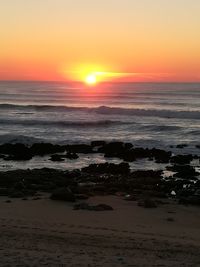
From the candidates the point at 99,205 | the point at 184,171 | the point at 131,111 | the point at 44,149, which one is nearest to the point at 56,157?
the point at 44,149

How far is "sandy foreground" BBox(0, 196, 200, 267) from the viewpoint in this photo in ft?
24.9

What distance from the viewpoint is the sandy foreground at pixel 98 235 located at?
759 cm

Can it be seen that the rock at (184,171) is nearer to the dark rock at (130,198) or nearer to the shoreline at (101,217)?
the shoreline at (101,217)

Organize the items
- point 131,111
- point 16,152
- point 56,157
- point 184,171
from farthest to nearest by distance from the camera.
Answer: point 131,111 → point 16,152 → point 56,157 → point 184,171

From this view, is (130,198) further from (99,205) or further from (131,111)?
(131,111)

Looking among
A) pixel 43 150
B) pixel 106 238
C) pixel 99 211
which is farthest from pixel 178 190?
pixel 43 150

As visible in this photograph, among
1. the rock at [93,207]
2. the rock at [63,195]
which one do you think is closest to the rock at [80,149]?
the rock at [63,195]

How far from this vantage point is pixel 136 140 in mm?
29516

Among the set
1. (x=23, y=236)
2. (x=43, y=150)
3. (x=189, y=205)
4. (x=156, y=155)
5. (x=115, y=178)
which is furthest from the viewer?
(x=43, y=150)

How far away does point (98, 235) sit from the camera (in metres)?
9.23

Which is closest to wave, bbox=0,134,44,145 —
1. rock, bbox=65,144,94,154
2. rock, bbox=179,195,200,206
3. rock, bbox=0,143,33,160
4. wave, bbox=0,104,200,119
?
rock, bbox=65,144,94,154

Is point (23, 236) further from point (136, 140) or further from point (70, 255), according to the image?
point (136, 140)

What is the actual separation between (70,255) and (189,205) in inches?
225

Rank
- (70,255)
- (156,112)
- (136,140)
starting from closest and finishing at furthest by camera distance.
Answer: (70,255)
(136,140)
(156,112)
